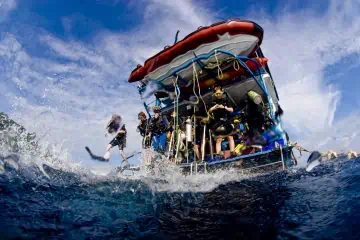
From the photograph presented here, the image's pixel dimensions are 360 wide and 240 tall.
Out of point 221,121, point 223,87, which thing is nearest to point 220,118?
point 221,121

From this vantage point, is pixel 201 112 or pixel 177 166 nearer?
pixel 177 166

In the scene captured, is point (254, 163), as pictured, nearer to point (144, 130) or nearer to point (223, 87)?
point (223, 87)

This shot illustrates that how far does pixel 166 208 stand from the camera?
4203 mm

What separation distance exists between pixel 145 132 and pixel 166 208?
5.83 meters

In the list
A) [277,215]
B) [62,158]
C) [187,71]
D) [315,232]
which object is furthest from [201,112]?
[315,232]

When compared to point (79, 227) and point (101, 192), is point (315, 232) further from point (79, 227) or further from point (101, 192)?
point (101, 192)

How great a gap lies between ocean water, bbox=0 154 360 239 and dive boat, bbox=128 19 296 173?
1.32 metres

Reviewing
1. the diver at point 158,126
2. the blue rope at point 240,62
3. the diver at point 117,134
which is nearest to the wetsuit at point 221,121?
A: the blue rope at point 240,62

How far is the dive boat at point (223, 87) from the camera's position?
717cm

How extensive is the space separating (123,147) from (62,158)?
3300mm

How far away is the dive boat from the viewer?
7172 mm

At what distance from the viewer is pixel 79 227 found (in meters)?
3.27

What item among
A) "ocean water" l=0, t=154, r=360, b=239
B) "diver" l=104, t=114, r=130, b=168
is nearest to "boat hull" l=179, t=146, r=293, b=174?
"ocean water" l=0, t=154, r=360, b=239

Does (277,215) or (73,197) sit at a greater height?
(73,197)
